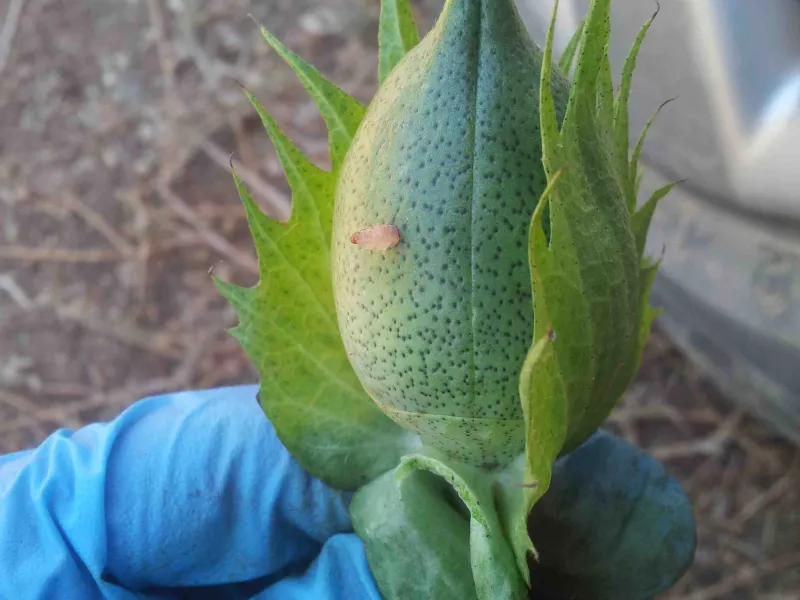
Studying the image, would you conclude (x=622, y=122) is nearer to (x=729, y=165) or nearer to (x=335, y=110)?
(x=335, y=110)

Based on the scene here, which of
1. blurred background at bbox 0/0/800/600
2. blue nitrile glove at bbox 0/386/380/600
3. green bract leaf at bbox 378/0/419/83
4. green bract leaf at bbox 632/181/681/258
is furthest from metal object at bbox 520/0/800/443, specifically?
blue nitrile glove at bbox 0/386/380/600

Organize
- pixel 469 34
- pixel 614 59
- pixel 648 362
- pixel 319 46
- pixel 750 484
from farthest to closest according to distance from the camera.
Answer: pixel 319 46 < pixel 648 362 < pixel 750 484 < pixel 614 59 < pixel 469 34

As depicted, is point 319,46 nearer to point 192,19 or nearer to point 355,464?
point 192,19

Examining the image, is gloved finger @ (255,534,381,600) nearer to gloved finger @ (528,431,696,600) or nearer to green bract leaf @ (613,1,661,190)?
gloved finger @ (528,431,696,600)

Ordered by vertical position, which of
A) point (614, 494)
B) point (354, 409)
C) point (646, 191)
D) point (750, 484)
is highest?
point (646, 191)

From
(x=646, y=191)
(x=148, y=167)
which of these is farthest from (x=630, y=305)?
(x=148, y=167)

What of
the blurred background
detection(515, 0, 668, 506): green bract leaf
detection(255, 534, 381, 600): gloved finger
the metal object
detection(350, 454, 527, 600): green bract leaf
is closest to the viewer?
detection(515, 0, 668, 506): green bract leaf

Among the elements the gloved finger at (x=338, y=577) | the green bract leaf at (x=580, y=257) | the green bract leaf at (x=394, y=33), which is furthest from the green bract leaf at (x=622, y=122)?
the gloved finger at (x=338, y=577)
